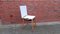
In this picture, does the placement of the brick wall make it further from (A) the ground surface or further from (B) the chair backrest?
(A) the ground surface

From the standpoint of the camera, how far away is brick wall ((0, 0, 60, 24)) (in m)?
8.61

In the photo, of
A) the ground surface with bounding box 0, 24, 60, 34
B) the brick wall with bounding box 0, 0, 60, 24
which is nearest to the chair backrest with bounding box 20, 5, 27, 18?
the brick wall with bounding box 0, 0, 60, 24

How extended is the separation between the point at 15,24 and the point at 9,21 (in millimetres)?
282

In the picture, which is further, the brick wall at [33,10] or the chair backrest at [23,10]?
the brick wall at [33,10]

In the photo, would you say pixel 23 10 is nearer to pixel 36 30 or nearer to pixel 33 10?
pixel 33 10

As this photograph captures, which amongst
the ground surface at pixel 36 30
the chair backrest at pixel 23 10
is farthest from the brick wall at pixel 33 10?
the ground surface at pixel 36 30

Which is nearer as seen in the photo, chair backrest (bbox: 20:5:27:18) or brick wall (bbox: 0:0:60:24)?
chair backrest (bbox: 20:5:27:18)

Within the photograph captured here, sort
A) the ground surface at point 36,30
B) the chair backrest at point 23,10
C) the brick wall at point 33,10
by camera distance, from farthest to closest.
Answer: the brick wall at point 33,10 → the chair backrest at point 23,10 → the ground surface at point 36,30

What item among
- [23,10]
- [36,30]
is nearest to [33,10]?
[23,10]

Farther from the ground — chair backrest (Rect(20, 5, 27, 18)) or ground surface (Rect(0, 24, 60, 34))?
chair backrest (Rect(20, 5, 27, 18))

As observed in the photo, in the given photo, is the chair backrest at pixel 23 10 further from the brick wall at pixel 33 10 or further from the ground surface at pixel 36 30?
the ground surface at pixel 36 30

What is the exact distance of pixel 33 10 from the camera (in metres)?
8.78

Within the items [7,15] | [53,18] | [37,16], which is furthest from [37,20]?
[7,15]

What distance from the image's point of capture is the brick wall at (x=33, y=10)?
8.61 meters
